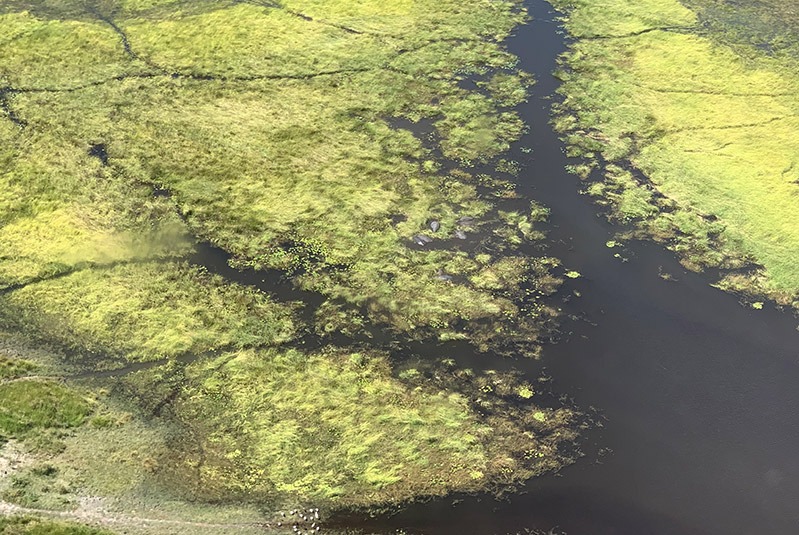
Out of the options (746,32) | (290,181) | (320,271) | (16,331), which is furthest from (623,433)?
(746,32)

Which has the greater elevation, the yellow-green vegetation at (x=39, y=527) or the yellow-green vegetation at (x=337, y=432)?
the yellow-green vegetation at (x=337, y=432)

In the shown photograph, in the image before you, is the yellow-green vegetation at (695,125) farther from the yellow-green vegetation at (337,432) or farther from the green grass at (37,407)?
the green grass at (37,407)

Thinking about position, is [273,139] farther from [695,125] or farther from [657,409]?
[657,409]

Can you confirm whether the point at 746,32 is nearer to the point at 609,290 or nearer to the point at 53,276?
the point at 609,290

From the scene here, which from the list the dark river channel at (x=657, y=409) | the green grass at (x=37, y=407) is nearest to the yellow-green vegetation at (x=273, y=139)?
the dark river channel at (x=657, y=409)

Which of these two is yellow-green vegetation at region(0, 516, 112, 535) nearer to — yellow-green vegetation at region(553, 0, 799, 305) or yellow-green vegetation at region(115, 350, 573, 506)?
yellow-green vegetation at region(115, 350, 573, 506)

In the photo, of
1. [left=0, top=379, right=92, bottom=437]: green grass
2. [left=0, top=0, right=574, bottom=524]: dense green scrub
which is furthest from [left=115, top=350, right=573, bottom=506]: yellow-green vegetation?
[left=0, top=379, right=92, bottom=437]: green grass
